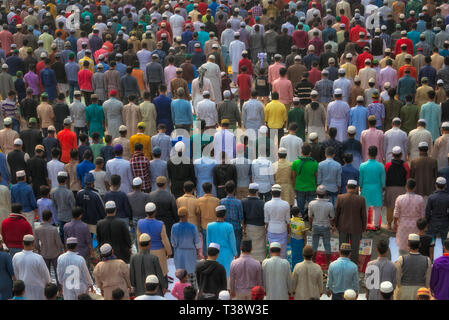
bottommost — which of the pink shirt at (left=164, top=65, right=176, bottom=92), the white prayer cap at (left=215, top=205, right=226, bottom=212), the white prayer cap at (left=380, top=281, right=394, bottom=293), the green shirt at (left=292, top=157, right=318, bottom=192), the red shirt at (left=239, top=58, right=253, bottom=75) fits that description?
the white prayer cap at (left=380, top=281, right=394, bottom=293)

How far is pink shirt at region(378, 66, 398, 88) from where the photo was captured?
19.7 meters

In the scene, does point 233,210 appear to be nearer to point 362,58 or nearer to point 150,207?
point 150,207

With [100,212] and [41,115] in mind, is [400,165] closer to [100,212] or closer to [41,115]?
[100,212]

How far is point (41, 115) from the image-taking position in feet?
61.3

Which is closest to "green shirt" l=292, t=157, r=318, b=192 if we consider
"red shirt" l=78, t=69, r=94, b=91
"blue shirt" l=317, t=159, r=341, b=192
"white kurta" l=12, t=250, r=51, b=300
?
"blue shirt" l=317, t=159, r=341, b=192

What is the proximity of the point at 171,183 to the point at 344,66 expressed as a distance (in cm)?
683

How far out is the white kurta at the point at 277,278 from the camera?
38.4ft

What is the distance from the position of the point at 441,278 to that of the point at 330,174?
3.69m

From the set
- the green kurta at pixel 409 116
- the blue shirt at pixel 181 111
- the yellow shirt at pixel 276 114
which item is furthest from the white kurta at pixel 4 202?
the green kurta at pixel 409 116

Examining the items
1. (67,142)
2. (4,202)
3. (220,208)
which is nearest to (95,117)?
(67,142)

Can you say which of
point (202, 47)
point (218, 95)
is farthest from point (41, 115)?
point (202, 47)

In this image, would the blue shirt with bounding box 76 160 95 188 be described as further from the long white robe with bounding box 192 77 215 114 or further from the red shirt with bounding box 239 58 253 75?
the red shirt with bounding box 239 58 253 75

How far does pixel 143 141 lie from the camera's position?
16156mm

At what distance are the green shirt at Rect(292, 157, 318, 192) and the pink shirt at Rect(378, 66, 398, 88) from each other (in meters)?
5.70
